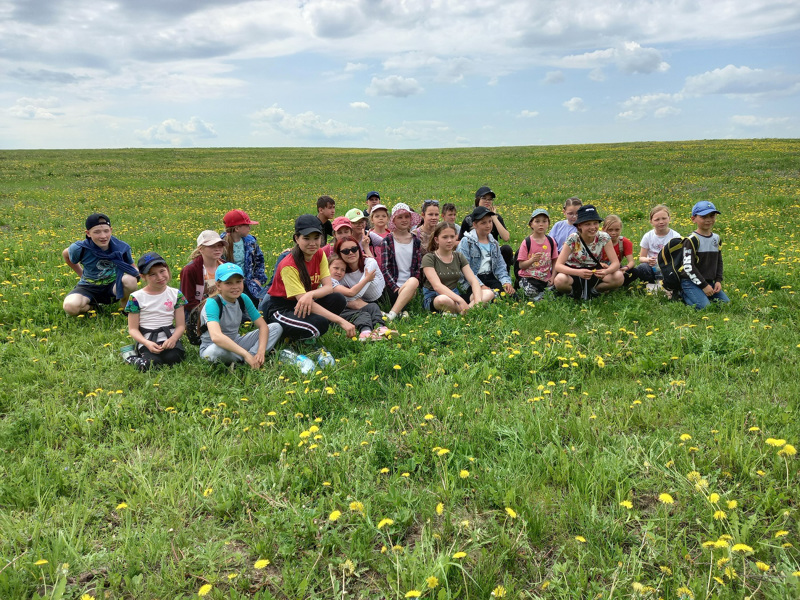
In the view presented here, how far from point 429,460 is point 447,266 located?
394 centimetres

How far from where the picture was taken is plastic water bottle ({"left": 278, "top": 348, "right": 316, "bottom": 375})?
5.21 metres

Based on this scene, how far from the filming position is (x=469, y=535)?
296cm

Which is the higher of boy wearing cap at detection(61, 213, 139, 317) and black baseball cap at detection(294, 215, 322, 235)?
black baseball cap at detection(294, 215, 322, 235)

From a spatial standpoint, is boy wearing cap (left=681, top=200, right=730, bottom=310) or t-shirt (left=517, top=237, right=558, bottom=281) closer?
boy wearing cap (left=681, top=200, right=730, bottom=310)

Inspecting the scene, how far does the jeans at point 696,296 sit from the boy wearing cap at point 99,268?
7.71 m

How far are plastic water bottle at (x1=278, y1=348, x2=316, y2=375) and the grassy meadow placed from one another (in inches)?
4.7

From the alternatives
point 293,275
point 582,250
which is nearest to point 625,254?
point 582,250

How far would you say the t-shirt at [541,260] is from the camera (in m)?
7.72

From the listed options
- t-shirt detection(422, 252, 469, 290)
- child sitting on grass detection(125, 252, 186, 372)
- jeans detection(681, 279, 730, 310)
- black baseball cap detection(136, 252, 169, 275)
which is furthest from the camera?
t-shirt detection(422, 252, 469, 290)

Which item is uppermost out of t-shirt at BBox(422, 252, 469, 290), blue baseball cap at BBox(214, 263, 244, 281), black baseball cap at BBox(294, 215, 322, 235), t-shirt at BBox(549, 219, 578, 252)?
black baseball cap at BBox(294, 215, 322, 235)

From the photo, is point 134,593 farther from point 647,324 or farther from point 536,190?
point 536,190

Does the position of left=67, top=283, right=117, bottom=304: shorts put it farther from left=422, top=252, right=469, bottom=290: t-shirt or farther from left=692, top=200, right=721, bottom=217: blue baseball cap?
left=692, top=200, right=721, bottom=217: blue baseball cap

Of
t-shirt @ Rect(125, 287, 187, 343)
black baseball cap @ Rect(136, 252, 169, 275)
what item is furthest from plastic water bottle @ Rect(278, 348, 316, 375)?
black baseball cap @ Rect(136, 252, 169, 275)

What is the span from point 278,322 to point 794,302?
6420mm
